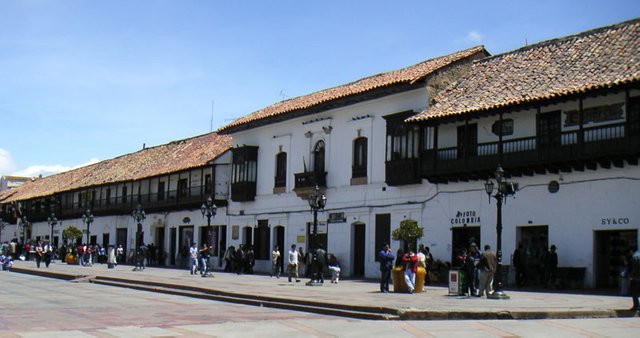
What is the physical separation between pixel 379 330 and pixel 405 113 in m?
18.4

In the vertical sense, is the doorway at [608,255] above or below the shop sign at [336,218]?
below

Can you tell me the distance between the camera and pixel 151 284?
2688 centimetres

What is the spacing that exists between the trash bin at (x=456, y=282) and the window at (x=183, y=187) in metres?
28.6

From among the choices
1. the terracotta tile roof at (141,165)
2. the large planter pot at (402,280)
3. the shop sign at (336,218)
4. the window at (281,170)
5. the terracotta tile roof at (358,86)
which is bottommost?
the large planter pot at (402,280)

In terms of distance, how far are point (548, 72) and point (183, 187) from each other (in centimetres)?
2731

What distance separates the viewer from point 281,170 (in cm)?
3972

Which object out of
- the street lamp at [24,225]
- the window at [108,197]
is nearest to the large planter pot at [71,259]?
the window at [108,197]

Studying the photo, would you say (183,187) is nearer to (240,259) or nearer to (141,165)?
(141,165)

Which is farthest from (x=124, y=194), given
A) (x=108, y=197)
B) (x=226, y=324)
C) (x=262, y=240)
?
(x=226, y=324)

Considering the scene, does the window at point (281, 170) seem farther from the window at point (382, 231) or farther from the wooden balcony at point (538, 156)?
the wooden balcony at point (538, 156)

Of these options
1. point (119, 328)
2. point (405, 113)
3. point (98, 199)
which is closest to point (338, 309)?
point (119, 328)

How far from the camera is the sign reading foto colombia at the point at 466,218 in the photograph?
2859cm

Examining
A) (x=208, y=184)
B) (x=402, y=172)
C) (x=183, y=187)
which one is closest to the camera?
(x=402, y=172)

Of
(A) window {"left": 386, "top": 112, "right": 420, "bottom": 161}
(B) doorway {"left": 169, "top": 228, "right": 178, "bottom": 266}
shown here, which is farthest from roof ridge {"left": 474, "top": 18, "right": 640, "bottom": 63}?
(B) doorway {"left": 169, "top": 228, "right": 178, "bottom": 266}
